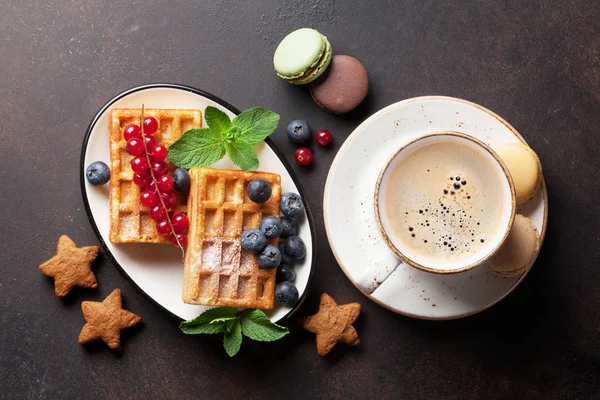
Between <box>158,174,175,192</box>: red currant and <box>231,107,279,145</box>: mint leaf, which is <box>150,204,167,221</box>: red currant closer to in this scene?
<box>158,174,175,192</box>: red currant

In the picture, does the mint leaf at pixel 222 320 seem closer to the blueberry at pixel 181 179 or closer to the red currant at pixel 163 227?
the red currant at pixel 163 227

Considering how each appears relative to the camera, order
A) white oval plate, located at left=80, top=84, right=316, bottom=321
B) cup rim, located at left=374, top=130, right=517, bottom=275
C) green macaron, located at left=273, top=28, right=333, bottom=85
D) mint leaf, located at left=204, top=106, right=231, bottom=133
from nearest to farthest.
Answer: cup rim, located at left=374, top=130, right=517, bottom=275, mint leaf, located at left=204, top=106, right=231, bottom=133, white oval plate, located at left=80, top=84, right=316, bottom=321, green macaron, located at left=273, top=28, right=333, bottom=85

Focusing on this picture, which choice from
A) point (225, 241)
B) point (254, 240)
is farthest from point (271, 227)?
point (225, 241)

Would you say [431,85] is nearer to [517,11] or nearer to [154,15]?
[517,11]

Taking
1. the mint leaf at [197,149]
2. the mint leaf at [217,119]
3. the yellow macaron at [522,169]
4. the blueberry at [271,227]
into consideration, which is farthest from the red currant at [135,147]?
the yellow macaron at [522,169]

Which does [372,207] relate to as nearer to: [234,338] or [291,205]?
[291,205]

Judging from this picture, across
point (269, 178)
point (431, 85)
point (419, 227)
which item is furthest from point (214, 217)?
point (431, 85)

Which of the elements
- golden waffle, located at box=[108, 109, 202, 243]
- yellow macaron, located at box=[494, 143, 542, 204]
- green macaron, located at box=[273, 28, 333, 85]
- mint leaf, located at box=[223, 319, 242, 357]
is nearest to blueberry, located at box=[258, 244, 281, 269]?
mint leaf, located at box=[223, 319, 242, 357]
